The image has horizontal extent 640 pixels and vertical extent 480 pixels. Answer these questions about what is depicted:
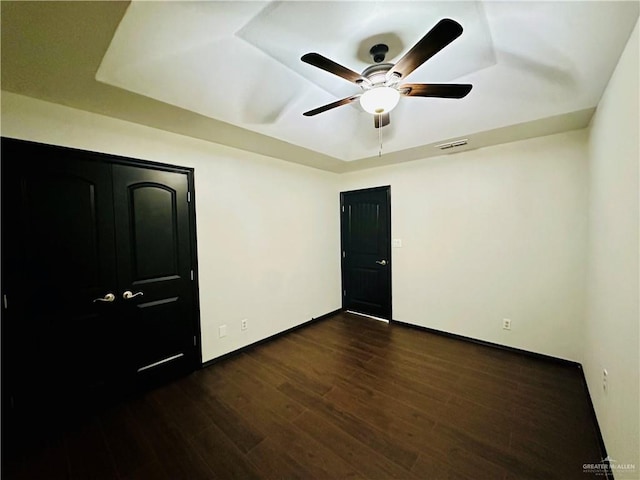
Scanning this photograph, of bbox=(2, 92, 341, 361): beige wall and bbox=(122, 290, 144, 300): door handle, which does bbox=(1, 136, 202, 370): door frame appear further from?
bbox=(122, 290, 144, 300): door handle

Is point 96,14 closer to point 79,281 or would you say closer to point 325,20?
point 325,20

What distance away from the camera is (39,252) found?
71.2 inches

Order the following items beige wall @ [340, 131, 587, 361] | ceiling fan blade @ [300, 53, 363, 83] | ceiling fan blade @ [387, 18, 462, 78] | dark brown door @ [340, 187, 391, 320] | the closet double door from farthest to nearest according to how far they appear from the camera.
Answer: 1. dark brown door @ [340, 187, 391, 320]
2. beige wall @ [340, 131, 587, 361]
3. the closet double door
4. ceiling fan blade @ [300, 53, 363, 83]
5. ceiling fan blade @ [387, 18, 462, 78]

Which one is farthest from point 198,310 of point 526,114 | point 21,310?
point 526,114

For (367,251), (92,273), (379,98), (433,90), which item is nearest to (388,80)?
(379,98)

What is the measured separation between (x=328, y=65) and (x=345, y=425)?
2.38m

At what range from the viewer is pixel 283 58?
1.96 meters

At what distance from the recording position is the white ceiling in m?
1.31

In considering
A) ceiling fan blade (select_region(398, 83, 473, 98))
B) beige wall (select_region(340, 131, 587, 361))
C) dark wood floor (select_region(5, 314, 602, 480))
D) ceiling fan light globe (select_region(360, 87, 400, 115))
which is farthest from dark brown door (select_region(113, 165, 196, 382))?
beige wall (select_region(340, 131, 587, 361))

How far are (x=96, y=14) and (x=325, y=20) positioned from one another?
47.0 inches

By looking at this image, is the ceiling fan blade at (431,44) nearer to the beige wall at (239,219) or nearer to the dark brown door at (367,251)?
the beige wall at (239,219)

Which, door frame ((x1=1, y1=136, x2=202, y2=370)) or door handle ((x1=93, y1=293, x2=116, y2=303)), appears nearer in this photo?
door handle ((x1=93, y1=293, x2=116, y2=303))

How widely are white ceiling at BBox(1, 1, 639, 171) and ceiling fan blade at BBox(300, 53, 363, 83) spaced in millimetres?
416

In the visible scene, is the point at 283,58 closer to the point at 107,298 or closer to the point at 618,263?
the point at 107,298
